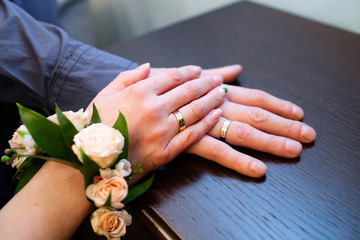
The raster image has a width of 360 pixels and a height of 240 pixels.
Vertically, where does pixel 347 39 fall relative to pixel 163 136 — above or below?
above

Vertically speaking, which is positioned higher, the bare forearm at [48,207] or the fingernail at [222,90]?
the fingernail at [222,90]

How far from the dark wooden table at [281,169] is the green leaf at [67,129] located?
18 centimetres

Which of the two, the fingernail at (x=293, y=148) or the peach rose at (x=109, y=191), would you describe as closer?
the peach rose at (x=109, y=191)

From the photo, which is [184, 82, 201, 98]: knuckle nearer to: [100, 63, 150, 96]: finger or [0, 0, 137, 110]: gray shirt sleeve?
[100, 63, 150, 96]: finger


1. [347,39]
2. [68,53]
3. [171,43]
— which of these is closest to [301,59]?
[347,39]

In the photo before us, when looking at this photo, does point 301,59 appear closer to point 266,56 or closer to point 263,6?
point 266,56

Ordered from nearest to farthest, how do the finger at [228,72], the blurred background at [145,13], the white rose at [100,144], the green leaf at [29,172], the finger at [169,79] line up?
1. the white rose at [100,144]
2. the green leaf at [29,172]
3. the finger at [169,79]
4. the finger at [228,72]
5. the blurred background at [145,13]

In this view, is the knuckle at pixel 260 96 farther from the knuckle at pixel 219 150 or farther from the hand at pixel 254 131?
the knuckle at pixel 219 150

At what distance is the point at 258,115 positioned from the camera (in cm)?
72

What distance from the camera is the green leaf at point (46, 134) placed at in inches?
19.7

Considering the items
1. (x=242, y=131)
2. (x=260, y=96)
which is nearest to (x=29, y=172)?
(x=242, y=131)

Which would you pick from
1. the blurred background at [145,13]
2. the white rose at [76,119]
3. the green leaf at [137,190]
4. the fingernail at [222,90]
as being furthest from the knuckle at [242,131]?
the blurred background at [145,13]

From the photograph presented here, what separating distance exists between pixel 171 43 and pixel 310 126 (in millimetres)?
563

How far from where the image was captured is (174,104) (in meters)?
0.68
